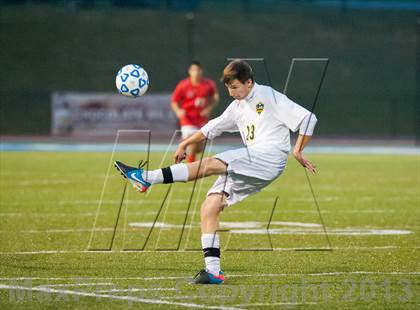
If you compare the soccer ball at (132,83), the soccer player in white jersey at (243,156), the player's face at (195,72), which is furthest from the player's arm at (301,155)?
the player's face at (195,72)

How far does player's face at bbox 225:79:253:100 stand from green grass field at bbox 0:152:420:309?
1.51 m

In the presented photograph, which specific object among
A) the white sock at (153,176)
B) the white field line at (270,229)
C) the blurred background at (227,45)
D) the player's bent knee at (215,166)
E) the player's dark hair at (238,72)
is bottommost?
the blurred background at (227,45)

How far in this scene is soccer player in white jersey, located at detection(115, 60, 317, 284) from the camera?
8164mm

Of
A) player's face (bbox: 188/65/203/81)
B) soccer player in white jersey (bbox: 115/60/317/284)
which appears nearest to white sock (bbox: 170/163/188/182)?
soccer player in white jersey (bbox: 115/60/317/284)

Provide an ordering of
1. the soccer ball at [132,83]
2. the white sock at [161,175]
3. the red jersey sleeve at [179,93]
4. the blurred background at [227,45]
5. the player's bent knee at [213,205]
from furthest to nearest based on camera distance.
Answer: the blurred background at [227,45] < the red jersey sleeve at [179,93] < the soccer ball at [132,83] < the player's bent knee at [213,205] < the white sock at [161,175]

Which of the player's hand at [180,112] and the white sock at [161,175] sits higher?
the white sock at [161,175]

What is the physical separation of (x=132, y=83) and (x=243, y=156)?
92.6 inches

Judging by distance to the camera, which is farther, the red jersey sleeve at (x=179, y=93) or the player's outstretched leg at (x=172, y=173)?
the red jersey sleeve at (x=179, y=93)

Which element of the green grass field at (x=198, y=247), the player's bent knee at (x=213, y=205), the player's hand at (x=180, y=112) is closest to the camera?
the green grass field at (x=198, y=247)

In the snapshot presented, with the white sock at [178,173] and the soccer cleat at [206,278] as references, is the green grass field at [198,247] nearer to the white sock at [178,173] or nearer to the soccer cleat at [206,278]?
the soccer cleat at [206,278]

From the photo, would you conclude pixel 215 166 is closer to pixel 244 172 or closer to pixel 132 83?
pixel 244 172

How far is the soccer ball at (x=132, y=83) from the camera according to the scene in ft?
33.5

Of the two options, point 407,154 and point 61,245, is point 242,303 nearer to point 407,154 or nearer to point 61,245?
point 61,245

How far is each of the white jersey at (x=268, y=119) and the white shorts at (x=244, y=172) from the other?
0.22ft
